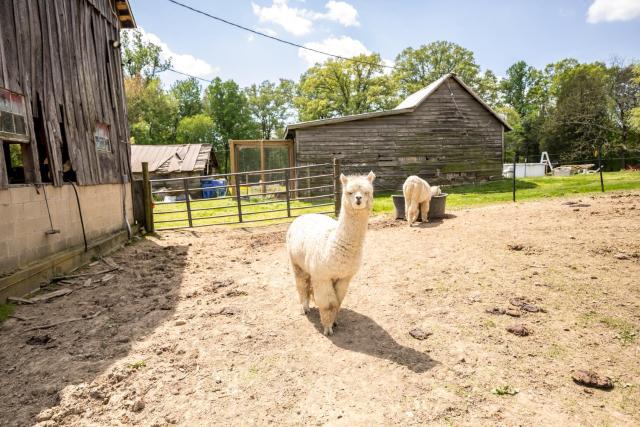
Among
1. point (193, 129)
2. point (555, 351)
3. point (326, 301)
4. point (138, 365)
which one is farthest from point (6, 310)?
point (193, 129)

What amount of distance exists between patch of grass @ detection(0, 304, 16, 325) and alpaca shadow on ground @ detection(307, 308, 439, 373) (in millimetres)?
3737

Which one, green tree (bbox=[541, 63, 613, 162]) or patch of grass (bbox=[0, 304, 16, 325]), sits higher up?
green tree (bbox=[541, 63, 613, 162])

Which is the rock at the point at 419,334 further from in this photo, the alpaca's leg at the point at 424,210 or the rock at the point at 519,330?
the alpaca's leg at the point at 424,210

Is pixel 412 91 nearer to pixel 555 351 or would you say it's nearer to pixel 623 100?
pixel 623 100

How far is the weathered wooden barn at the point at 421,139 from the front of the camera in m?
16.8

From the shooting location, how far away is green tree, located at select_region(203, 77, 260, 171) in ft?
158

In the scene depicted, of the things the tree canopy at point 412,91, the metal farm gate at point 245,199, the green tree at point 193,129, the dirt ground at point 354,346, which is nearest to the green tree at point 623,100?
the tree canopy at point 412,91

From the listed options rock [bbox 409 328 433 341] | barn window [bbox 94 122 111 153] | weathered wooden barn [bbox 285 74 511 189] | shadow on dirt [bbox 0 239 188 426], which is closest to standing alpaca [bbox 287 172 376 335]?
rock [bbox 409 328 433 341]

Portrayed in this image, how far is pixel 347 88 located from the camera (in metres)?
41.2

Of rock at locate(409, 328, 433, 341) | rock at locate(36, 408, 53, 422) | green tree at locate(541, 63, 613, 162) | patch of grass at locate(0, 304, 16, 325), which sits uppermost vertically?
green tree at locate(541, 63, 613, 162)

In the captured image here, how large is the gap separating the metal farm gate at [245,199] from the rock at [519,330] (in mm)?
6017

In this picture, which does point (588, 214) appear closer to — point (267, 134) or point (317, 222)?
point (317, 222)

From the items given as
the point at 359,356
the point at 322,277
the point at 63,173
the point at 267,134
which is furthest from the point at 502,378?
the point at 267,134

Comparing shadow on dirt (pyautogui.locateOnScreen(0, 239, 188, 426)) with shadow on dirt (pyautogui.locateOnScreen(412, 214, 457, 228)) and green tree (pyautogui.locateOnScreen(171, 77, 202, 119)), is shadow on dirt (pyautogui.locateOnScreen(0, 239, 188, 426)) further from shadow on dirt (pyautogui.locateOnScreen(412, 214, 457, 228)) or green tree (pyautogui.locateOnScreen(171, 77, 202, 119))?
green tree (pyautogui.locateOnScreen(171, 77, 202, 119))
